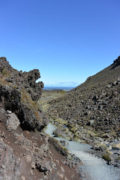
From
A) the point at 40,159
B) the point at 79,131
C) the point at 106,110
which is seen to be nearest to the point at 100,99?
the point at 106,110

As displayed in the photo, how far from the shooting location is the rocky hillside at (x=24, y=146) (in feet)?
39.5

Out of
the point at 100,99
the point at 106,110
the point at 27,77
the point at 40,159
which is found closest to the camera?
the point at 40,159

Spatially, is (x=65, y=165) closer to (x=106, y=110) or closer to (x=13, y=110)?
(x=13, y=110)

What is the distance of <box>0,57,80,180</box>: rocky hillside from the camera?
12.0 metres

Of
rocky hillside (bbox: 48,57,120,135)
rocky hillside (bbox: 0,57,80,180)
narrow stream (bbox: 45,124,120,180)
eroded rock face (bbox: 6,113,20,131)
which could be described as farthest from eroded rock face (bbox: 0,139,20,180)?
rocky hillside (bbox: 48,57,120,135)

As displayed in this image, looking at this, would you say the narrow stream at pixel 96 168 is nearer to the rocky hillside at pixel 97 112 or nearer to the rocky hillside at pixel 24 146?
the rocky hillside at pixel 24 146

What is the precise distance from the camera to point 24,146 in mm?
14383

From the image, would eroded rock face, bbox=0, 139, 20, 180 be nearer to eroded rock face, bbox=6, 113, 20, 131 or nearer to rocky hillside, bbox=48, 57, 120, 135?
eroded rock face, bbox=6, 113, 20, 131

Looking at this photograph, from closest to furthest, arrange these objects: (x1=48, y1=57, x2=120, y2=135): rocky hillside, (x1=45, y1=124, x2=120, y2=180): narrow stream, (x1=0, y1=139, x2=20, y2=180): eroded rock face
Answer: (x1=0, y1=139, x2=20, y2=180): eroded rock face
(x1=45, y1=124, x2=120, y2=180): narrow stream
(x1=48, y1=57, x2=120, y2=135): rocky hillside

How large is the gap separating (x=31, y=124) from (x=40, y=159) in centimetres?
424

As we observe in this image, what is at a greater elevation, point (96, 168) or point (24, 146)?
point (24, 146)

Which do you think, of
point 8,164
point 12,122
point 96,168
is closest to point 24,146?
point 12,122

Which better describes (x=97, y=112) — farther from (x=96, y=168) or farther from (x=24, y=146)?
(x=24, y=146)

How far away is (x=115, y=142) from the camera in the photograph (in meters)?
26.7
